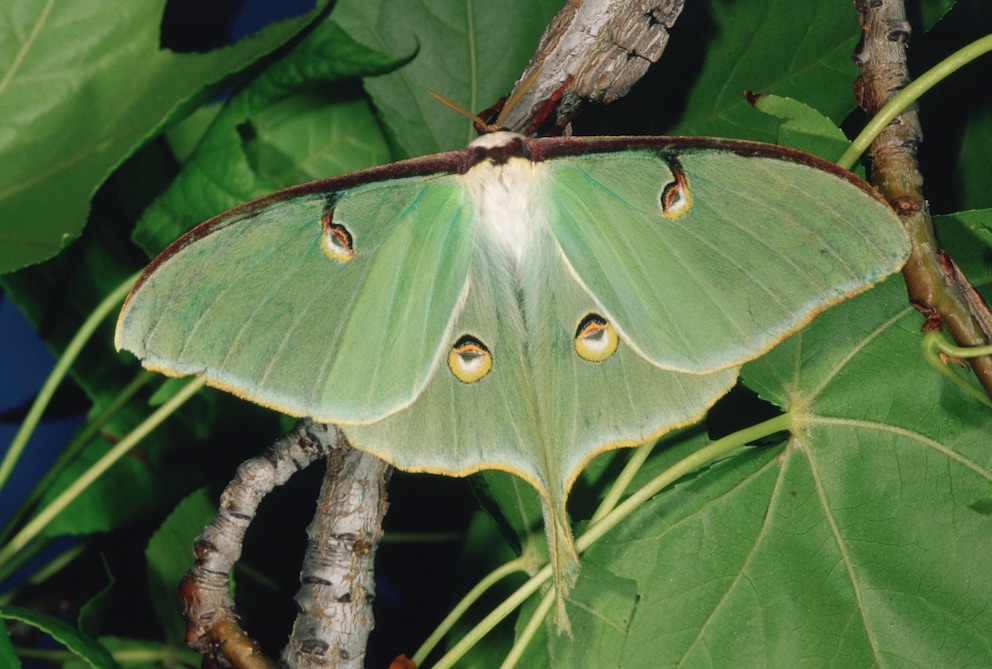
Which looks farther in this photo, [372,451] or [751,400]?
[751,400]

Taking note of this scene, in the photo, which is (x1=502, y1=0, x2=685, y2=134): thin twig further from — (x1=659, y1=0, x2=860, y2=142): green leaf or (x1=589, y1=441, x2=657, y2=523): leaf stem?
(x1=589, y1=441, x2=657, y2=523): leaf stem

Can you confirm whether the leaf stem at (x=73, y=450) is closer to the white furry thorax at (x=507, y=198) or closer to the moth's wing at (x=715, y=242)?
the white furry thorax at (x=507, y=198)

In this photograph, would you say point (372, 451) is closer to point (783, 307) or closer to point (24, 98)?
point (783, 307)

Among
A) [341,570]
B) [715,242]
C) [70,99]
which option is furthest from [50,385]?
[715,242]

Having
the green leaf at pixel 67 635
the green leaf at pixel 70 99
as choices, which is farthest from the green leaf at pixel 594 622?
the green leaf at pixel 70 99

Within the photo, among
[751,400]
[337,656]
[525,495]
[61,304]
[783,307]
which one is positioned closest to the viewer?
[783,307]

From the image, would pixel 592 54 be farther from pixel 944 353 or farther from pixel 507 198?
pixel 944 353

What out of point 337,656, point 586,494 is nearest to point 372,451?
point 337,656
